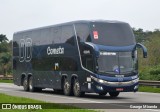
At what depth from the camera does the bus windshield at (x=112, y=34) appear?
A: 79.5ft

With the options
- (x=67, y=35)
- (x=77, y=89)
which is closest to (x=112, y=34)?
(x=67, y=35)

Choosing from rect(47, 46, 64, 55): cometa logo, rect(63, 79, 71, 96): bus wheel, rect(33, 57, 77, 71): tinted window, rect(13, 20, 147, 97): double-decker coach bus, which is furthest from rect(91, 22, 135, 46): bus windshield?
rect(63, 79, 71, 96): bus wheel

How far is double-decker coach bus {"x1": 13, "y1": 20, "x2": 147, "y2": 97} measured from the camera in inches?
936

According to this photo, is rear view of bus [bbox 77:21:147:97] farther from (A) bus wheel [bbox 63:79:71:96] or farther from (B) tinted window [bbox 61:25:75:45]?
(A) bus wheel [bbox 63:79:71:96]

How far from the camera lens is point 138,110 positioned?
685 inches

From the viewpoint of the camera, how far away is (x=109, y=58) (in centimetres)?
2388

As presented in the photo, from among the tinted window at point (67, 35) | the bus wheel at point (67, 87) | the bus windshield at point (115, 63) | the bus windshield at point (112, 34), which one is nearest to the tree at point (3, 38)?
the tinted window at point (67, 35)

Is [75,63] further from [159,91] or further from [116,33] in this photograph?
[159,91]

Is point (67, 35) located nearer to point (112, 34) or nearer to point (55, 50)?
point (55, 50)

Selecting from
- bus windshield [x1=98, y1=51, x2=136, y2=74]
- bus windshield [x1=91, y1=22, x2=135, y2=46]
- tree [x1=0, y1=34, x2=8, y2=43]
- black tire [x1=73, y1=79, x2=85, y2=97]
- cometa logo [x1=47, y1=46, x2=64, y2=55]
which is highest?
tree [x1=0, y1=34, x2=8, y2=43]

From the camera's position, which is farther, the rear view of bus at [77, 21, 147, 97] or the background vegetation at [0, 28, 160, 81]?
the background vegetation at [0, 28, 160, 81]

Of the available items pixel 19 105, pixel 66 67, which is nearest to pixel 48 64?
pixel 66 67

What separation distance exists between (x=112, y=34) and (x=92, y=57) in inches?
61.4

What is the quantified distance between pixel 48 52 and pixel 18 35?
18.8 feet
